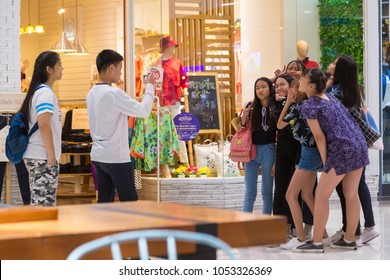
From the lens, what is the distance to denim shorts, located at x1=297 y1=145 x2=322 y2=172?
629 cm

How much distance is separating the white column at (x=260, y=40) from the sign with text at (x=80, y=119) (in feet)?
8.83

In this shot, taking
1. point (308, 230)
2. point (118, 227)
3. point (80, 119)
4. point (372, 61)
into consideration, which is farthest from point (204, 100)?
point (118, 227)

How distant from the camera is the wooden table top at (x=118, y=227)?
2068 millimetres

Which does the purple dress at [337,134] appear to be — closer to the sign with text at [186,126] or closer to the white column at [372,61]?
the sign with text at [186,126]

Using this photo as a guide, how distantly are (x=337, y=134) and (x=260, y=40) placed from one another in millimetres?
4177

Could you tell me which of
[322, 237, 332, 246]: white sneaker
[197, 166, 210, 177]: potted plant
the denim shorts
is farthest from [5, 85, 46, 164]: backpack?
[197, 166, 210, 177]: potted plant

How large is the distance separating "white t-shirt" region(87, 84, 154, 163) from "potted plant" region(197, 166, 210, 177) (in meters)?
3.76

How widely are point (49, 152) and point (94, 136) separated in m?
0.42

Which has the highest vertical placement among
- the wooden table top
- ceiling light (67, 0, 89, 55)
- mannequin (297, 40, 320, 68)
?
ceiling light (67, 0, 89, 55)

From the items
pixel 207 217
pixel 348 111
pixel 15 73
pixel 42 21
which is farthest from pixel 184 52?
pixel 207 217

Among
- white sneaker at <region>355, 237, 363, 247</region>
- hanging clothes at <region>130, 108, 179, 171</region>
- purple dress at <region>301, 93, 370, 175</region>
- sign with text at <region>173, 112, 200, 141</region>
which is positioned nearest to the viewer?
purple dress at <region>301, 93, 370, 175</region>

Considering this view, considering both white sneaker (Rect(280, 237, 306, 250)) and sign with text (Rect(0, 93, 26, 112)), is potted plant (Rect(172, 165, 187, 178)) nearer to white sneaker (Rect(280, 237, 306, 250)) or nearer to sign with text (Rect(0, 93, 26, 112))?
sign with text (Rect(0, 93, 26, 112))

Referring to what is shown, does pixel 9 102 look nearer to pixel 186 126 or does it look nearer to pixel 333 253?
pixel 186 126

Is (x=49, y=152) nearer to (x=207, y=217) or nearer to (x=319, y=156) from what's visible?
(x=319, y=156)
